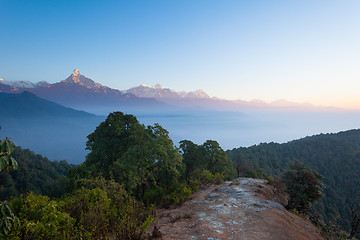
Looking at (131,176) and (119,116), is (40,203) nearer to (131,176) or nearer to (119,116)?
(131,176)

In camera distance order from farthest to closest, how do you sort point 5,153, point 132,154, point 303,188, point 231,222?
point 132,154
point 303,188
point 231,222
point 5,153

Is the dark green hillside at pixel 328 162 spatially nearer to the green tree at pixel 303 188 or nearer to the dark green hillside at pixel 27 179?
the green tree at pixel 303 188

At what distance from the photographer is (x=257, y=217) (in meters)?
8.65

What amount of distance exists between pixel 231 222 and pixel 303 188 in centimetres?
680

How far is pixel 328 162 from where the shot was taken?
82.0 m

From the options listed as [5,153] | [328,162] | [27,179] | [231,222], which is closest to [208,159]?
[231,222]

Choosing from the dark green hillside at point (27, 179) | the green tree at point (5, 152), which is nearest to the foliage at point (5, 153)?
the green tree at point (5, 152)

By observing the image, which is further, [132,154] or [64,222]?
[132,154]

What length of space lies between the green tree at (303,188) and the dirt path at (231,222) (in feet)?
7.21

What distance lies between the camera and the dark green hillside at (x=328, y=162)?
63000mm

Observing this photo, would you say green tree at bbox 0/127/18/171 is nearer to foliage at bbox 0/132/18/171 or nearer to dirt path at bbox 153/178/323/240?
foliage at bbox 0/132/18/171

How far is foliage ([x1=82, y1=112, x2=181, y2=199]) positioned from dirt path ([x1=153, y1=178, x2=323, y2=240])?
611 centimetres

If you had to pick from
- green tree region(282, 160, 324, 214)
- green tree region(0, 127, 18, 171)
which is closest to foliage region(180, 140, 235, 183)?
green tree region(282, 160, 324, 214)

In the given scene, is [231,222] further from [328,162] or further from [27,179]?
[328,162]
